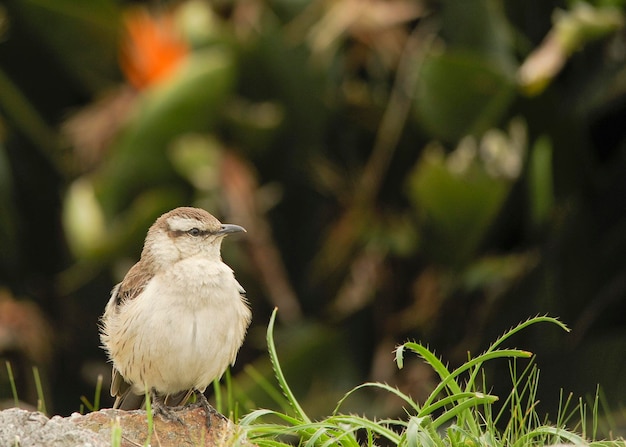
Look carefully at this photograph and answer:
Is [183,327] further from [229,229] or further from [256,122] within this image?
[256,122]

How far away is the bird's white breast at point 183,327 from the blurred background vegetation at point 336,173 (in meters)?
3.63

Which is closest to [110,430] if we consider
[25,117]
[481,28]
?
[481,28]

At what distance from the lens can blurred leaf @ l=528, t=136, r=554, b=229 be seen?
28.3 feet

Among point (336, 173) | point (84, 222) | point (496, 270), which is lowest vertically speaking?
point (496, 270)

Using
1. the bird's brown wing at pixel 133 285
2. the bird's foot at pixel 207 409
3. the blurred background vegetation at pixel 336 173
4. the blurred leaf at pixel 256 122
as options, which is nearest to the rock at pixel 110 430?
the bird's foot at pixel 207 409

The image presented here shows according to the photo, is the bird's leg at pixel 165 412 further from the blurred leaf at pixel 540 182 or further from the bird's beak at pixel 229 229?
the blurred leaf at pixel 540 182

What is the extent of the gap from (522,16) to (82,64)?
3924 millimetres

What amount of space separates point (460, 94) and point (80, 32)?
355 centimetres

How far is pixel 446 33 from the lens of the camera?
31.0 ft

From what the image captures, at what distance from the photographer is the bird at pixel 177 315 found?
479 cm

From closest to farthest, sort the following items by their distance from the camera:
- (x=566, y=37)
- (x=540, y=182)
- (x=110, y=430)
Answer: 1. (x=110, y=430)
2. (x=566, y=37)
3. (x=540, y=182)

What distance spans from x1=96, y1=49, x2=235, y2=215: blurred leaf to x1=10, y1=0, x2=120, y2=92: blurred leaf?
89cm

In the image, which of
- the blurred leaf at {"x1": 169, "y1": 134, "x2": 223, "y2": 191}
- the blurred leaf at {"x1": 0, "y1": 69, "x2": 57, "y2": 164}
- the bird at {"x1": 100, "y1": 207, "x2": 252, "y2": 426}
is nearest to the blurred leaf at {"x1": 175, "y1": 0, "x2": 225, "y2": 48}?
the blurred leaf at {"x1": 169, "y1": 134, "x2": 223, "y2": 191}

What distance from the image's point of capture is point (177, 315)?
15.7ft
